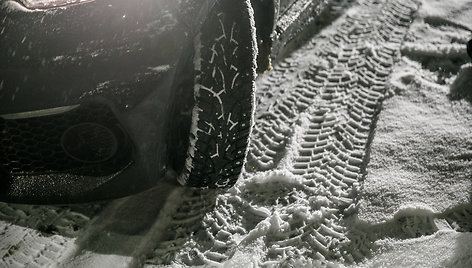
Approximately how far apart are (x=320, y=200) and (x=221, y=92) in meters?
0.67

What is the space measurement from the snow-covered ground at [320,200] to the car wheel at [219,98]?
23 cm

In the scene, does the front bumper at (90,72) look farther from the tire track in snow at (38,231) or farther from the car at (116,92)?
the tire track in snow at (38,231)

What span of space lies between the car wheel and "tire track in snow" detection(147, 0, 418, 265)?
0.72 feet

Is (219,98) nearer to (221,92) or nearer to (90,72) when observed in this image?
(221,92)

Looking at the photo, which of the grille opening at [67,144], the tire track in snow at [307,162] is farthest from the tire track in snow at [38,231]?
the tire track in snow at [307,162]

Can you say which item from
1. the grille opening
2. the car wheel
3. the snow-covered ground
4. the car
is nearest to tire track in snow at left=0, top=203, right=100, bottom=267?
the snow-covered ground

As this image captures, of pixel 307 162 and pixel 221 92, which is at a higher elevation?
pixel 221 92

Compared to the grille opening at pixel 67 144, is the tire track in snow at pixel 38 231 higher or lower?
lower

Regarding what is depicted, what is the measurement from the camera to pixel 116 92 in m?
1.47

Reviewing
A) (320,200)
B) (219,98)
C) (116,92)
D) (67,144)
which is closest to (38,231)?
(67,144)

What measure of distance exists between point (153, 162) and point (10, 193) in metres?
0.58

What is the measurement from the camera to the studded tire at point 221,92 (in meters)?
1.46

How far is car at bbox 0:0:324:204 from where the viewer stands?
4.68 feet

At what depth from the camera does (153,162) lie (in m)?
1.64
